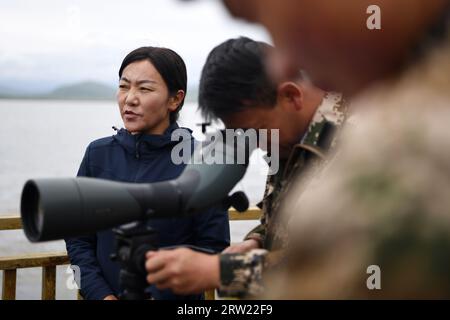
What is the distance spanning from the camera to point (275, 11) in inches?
16.3

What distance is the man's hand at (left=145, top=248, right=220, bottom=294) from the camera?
2.74 ft

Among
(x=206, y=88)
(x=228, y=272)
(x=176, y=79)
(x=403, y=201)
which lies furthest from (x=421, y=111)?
(x=176, y=79)

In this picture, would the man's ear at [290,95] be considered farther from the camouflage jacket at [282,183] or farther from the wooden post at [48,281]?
the wooden post at [48,281]

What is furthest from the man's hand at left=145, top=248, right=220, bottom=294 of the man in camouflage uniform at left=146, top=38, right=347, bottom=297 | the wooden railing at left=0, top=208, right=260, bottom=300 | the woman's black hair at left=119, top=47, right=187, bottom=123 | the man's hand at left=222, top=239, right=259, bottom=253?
the wooden railing at left=0, top=208, right=260, bottom=300

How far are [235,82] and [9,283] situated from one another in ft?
4.40

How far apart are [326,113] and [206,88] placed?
8.8 inches

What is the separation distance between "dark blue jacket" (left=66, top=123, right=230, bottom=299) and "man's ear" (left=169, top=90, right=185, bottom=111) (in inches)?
2.2

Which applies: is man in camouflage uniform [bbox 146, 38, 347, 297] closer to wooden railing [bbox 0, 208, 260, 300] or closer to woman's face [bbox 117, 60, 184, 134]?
woman's face [bbox 117, 60, 184, 134]

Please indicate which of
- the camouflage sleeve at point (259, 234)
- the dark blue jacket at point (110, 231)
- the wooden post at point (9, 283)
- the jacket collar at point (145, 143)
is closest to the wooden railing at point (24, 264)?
the wooden post at point (9, 283)

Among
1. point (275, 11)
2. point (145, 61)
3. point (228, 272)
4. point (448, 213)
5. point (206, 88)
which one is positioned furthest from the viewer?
point (145, 61)

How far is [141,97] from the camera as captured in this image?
1.51 m

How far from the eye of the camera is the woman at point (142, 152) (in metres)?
1.44

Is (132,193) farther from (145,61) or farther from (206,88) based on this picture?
(145,61)

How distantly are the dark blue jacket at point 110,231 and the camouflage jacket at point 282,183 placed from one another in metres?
0.37
